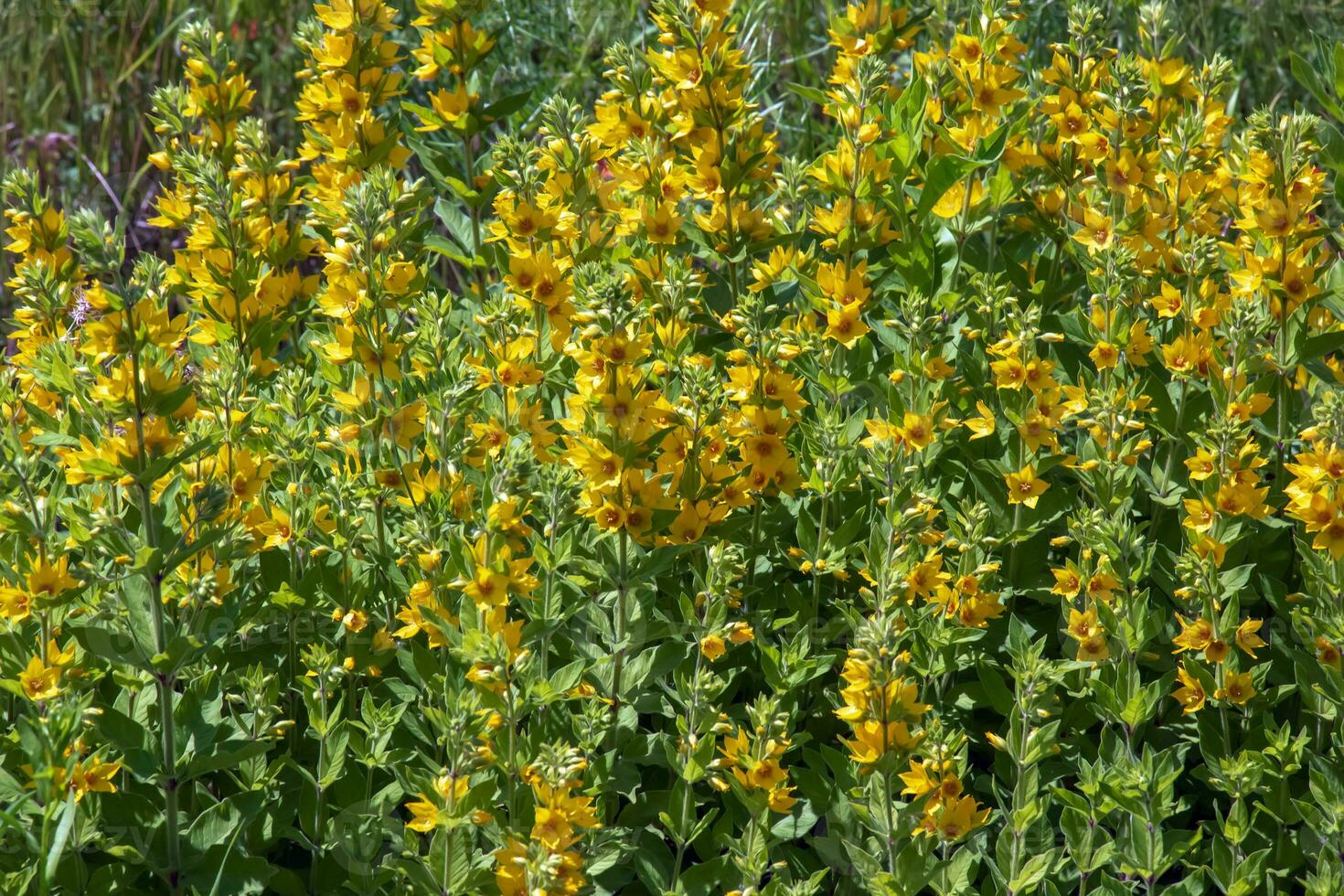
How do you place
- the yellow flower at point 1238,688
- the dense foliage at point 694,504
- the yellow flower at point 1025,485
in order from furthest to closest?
the yellow flower at point 1025,485 < the yellow flower at point 1238,688 < the dense foliage at point 694,504

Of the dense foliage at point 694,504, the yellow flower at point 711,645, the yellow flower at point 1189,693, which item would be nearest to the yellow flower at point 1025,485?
the dense foliage at point 694,504

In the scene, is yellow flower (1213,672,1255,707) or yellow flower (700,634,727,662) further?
yellow flower (1213,672,1255,707)

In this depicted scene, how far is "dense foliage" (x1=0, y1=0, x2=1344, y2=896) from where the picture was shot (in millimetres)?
2207

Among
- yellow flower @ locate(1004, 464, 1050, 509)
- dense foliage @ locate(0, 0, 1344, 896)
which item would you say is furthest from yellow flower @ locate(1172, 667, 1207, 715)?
yellow flower @ locate(1004, 464, 1050, 509)

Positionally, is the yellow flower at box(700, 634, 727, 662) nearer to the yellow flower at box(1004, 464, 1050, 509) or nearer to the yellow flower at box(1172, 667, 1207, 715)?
the yellow flower at box(1004, 464, 1050, 509)

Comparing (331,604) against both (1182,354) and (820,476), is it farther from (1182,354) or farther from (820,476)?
(1182,354)

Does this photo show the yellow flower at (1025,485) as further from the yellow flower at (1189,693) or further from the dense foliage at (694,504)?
the yellow flower at (1189,693)

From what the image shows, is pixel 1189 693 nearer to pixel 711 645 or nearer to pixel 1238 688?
pixel 1238 688

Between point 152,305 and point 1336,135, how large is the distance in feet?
7.53

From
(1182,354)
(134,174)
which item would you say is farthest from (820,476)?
(134,174)

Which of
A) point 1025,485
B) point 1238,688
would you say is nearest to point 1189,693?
point 1238,688

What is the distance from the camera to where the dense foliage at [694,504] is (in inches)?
86.9

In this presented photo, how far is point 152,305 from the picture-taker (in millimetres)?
2211

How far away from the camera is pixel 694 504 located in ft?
8.16
